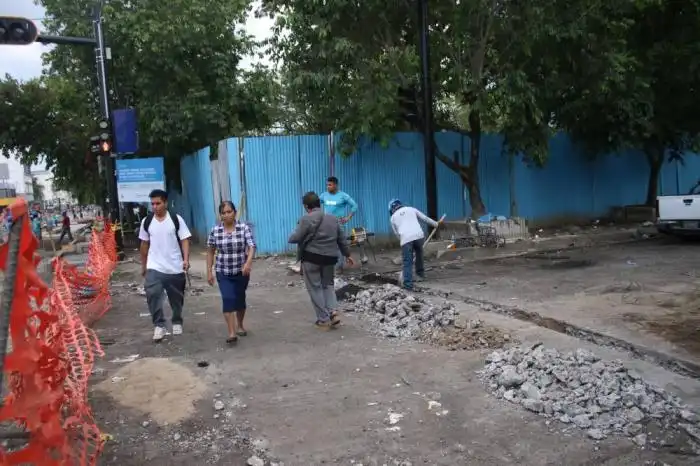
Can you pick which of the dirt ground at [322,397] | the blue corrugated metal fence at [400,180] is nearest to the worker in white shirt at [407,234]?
the dirt ground at [322,397]

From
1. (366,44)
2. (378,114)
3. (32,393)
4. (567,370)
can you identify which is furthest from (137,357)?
(366,44)

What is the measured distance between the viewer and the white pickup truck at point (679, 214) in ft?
43.0

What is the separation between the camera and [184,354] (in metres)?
6.41

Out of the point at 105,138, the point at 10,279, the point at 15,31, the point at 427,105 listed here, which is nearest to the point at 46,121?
the point at 105,138

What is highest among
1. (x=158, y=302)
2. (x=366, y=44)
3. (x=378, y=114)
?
(x=366, y=44)

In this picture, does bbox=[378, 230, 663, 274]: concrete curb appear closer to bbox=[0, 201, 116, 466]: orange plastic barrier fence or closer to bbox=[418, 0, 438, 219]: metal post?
bbox=[418, 0, 438, 219]: metal post

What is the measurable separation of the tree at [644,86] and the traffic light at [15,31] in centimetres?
1088

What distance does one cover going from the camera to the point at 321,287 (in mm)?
7262

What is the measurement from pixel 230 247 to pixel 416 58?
8.55 m

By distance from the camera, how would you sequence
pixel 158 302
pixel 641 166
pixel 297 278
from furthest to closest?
pixel 641 166 < pixel 297 278 < pixel 158 302

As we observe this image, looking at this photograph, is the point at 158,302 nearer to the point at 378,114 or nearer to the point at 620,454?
the point at 620,454

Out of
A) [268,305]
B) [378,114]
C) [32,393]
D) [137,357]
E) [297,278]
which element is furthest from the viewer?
[378,114]

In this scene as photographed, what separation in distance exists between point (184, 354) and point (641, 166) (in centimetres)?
1756

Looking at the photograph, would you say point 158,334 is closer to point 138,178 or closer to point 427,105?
point 427,105
